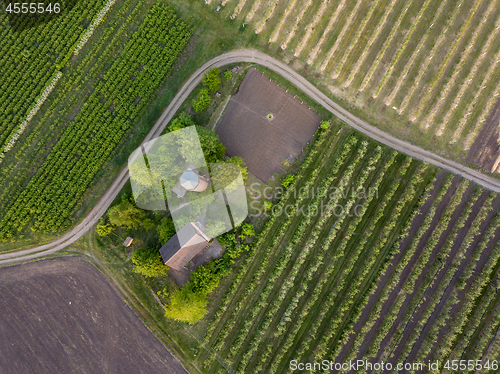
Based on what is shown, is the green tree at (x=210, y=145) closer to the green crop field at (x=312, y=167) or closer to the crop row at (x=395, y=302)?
the green crop field at (x=312, y=167)

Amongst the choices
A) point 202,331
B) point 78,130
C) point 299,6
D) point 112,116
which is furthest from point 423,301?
point 78,130

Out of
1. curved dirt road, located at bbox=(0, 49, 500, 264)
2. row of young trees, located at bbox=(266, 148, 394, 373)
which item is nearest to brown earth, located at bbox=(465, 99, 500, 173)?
curved dirt road, located at bbox=(0, 49, 500, 264)

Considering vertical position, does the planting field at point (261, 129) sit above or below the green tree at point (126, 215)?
above

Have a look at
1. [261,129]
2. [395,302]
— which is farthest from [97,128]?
[395,302]

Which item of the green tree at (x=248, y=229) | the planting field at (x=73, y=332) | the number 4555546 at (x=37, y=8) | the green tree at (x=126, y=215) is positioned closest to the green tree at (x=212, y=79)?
the green tree at (x=248, y=229)

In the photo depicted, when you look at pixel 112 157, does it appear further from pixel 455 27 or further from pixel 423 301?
pixel 455 27

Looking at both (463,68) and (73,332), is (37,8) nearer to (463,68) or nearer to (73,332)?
(73,332)
